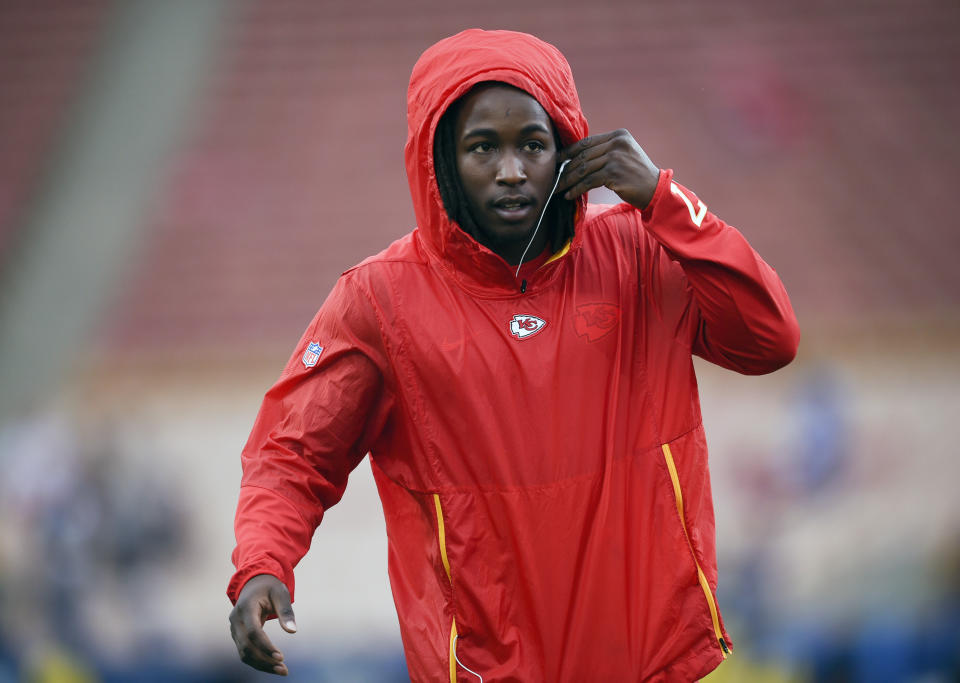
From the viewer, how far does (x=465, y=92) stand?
6.44ft

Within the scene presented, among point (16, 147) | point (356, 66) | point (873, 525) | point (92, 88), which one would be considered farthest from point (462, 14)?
point (873, 525)

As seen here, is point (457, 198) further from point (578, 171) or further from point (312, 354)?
point (312, 354)

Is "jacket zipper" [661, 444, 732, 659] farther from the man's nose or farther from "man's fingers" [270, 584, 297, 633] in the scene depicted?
"man's fingers" [270, 584, 297, 633]

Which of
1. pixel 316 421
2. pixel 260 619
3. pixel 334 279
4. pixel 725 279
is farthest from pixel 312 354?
pixel 334 279

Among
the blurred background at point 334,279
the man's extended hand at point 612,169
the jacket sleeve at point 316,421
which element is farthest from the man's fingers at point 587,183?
the blurred background at point 334,279

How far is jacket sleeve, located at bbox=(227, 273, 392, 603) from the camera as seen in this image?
6.29 feet

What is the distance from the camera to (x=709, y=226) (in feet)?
6.13

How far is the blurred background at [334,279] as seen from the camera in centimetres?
432

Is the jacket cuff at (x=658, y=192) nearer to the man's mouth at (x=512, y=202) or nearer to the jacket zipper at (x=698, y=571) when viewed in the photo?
the man's mouth at (x=512, y=202)

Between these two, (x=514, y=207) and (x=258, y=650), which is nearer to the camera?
(x=258, y=650)

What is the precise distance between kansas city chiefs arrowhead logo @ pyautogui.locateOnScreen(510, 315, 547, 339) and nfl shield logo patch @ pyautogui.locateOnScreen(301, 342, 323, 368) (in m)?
0.34

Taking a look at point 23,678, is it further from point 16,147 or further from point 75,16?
point 75,16

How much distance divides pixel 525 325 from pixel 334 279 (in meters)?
3.02

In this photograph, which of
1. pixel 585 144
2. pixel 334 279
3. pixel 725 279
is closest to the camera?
pixel 725 279
